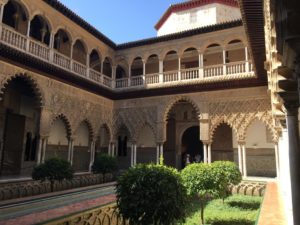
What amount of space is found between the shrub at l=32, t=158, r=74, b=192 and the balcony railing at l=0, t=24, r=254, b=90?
4.72m

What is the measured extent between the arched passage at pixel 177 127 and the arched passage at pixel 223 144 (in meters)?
1.72

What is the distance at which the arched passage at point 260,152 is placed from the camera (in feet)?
47.1

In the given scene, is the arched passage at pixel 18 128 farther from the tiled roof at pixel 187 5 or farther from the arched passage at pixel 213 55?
the tiled roof at pixel 187 5

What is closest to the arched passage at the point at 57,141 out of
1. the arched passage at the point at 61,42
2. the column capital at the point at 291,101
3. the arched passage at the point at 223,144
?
the arched passage at the point at 61,42

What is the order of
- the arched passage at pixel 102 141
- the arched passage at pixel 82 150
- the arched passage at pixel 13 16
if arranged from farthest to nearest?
the arched passage at pixel 102 141
the arched passage at pixel 82 150
the arched passage at pixel 13 16

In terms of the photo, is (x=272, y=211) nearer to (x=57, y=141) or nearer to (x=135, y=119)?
(x=135, y=119)

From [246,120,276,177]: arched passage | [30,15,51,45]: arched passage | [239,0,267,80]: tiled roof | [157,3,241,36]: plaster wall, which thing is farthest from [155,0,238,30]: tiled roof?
[239,0,267,80]: tiled roof

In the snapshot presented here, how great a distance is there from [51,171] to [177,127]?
9.75 meters

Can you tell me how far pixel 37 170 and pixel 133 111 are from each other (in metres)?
7.83

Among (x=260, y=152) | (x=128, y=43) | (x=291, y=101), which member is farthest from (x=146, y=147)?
(x=291, y=101)

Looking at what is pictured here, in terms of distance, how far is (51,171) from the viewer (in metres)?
9.50

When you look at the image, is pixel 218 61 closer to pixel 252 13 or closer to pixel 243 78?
pixel 243 78

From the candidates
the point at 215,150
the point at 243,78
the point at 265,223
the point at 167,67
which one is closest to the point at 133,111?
the point at 167,67

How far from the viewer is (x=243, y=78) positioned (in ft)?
44.5
